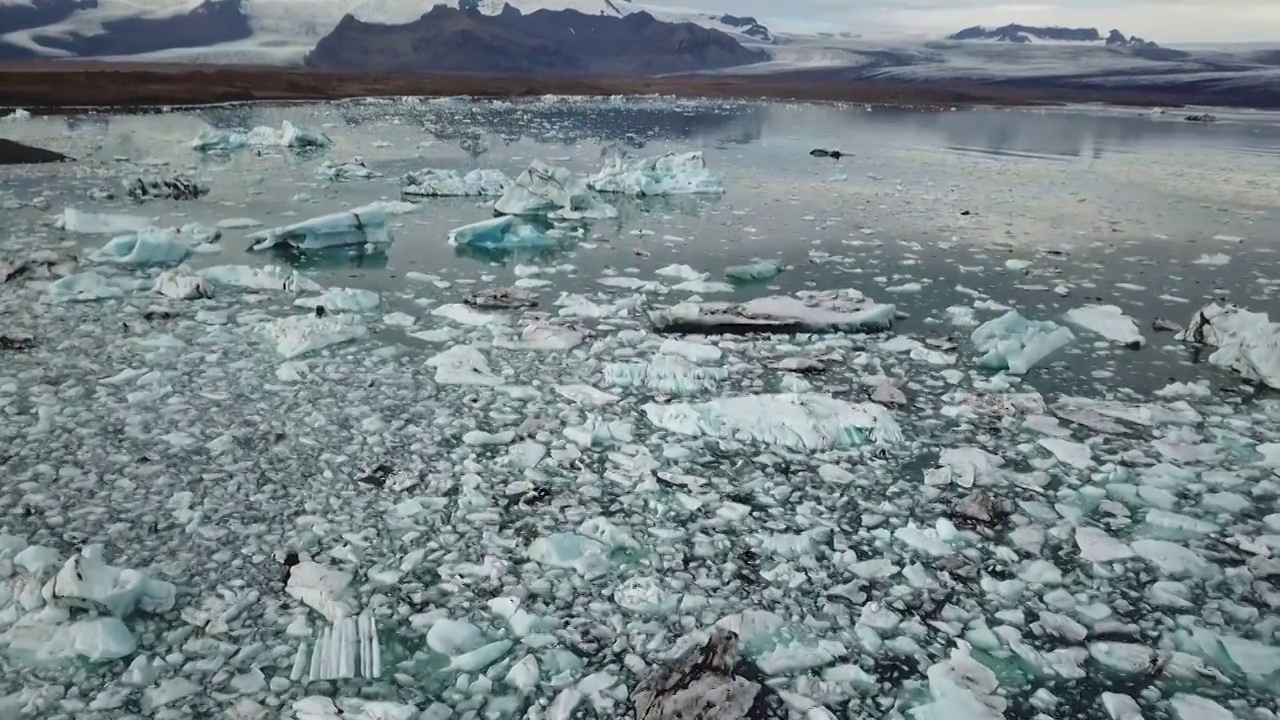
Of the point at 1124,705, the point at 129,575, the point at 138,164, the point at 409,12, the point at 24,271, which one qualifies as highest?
the point at 409,12

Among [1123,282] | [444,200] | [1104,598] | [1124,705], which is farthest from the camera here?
[444,200]

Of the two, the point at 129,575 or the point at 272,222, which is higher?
the point at 272,222

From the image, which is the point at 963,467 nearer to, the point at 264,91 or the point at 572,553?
the point at 572,553

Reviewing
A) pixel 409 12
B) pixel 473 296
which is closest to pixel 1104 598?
pixel 473 296

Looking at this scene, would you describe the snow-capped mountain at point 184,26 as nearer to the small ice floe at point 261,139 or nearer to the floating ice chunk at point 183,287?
the small ice floe at point 261,139

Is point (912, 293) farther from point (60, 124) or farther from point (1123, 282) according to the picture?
point (60, 124)

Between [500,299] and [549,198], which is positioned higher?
[549,198]

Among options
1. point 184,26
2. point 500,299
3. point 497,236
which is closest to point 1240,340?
point 500,299

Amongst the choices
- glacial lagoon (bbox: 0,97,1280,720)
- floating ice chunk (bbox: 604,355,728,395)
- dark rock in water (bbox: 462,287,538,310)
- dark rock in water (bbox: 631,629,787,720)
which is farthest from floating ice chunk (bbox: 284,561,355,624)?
dark rock in water (bbox: 462,287,538,310)
